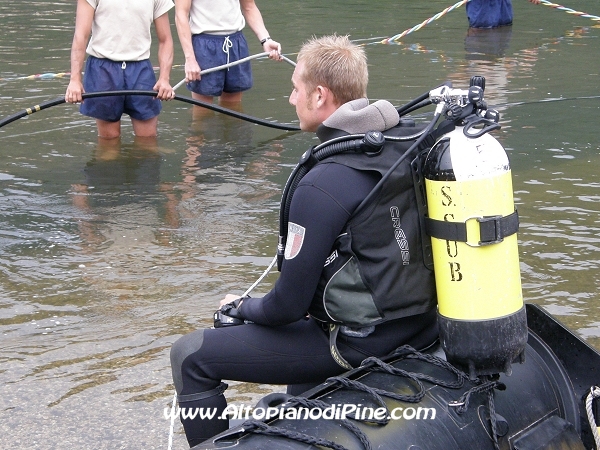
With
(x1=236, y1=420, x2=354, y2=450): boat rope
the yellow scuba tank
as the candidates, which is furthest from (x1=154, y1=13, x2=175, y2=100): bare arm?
(x1=236, y1=420, x2=354, y2=450): boat rope

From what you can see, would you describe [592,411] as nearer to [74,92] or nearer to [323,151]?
[323,151]

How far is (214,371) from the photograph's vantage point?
3.00 m

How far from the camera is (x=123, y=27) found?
24.6 feet

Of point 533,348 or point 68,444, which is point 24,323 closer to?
point 68,444

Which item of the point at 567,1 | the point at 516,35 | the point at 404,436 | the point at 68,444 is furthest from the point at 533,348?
the point at 567,1

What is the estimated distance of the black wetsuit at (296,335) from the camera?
8.94ft

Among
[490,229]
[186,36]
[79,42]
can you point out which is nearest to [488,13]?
[186,36]

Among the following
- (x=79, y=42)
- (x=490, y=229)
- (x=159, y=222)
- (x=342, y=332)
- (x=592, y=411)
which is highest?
(x=490, y=229)

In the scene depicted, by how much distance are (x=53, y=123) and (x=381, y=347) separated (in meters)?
7.21

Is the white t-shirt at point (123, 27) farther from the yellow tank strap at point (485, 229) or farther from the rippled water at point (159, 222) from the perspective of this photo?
the yellow tank strap at point (485, 229)

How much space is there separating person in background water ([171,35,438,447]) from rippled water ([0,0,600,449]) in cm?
81

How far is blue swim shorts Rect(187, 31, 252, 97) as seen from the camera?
8.80 m

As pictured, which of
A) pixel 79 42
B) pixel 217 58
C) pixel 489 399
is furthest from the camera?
pixel 217 58

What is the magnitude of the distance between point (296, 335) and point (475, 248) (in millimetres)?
701
